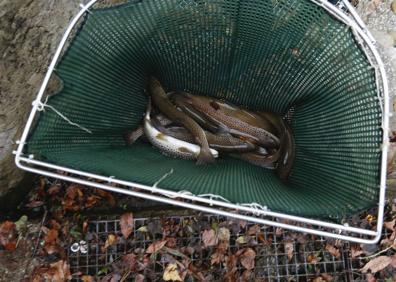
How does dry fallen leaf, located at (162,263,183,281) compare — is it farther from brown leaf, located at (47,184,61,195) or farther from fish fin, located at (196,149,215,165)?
brown leaf, located at (47,184,61,195)

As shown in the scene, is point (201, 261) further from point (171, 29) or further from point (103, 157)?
point (171, 29)

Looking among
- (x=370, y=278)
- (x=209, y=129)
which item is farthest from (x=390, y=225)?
(x=209, y=129)

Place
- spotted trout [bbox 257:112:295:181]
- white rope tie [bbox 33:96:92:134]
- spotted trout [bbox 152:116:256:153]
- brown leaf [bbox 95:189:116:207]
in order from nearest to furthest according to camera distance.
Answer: white rope tie [bbox 33:96:92:134]
spotted trout [bbox 257:112:295:181]
spotted trout [bbox 152:116:256:153]
brown leaf [bbox 95:189:116:207]

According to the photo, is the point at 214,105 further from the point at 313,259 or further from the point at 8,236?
the point at 8,236

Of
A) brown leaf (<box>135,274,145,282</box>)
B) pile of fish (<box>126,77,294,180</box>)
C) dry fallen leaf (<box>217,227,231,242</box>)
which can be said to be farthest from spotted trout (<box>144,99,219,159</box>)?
brown leaf (<box>135,274,145,282</box>)

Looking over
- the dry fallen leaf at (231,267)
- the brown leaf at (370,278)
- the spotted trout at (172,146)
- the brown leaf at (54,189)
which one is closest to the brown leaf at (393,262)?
the brown leaf at (370,278)

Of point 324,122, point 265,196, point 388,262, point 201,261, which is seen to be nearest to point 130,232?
point 201,261
